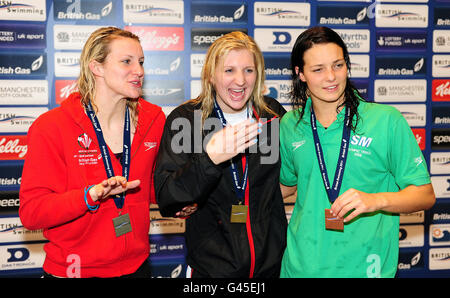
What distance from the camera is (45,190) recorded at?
77.9 inches

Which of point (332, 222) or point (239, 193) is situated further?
point (239, 193)

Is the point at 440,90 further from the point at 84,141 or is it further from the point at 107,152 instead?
the point at 84,141

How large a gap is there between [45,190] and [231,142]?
944 mm

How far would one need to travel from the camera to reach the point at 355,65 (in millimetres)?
3943

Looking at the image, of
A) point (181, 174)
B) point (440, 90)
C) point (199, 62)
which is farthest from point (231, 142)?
point (440, 90)

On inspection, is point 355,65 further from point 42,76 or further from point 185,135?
point 42,76

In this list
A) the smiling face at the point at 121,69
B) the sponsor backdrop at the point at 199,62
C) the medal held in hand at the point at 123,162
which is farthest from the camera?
the sponsor backdrop at the point at 199,62

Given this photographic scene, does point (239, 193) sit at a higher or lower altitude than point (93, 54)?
lower

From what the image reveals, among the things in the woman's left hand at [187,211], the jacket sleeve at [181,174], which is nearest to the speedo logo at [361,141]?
the jacket sleeve at [181,174]

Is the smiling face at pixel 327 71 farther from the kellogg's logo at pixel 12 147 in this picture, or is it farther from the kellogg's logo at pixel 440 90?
the kellogg's logo at pixel 12 147

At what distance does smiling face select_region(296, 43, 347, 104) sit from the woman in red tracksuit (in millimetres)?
927

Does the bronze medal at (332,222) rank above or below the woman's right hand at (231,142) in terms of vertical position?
below

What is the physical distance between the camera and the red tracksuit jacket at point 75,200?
1959 mm

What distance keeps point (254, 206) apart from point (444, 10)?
3244 mm
